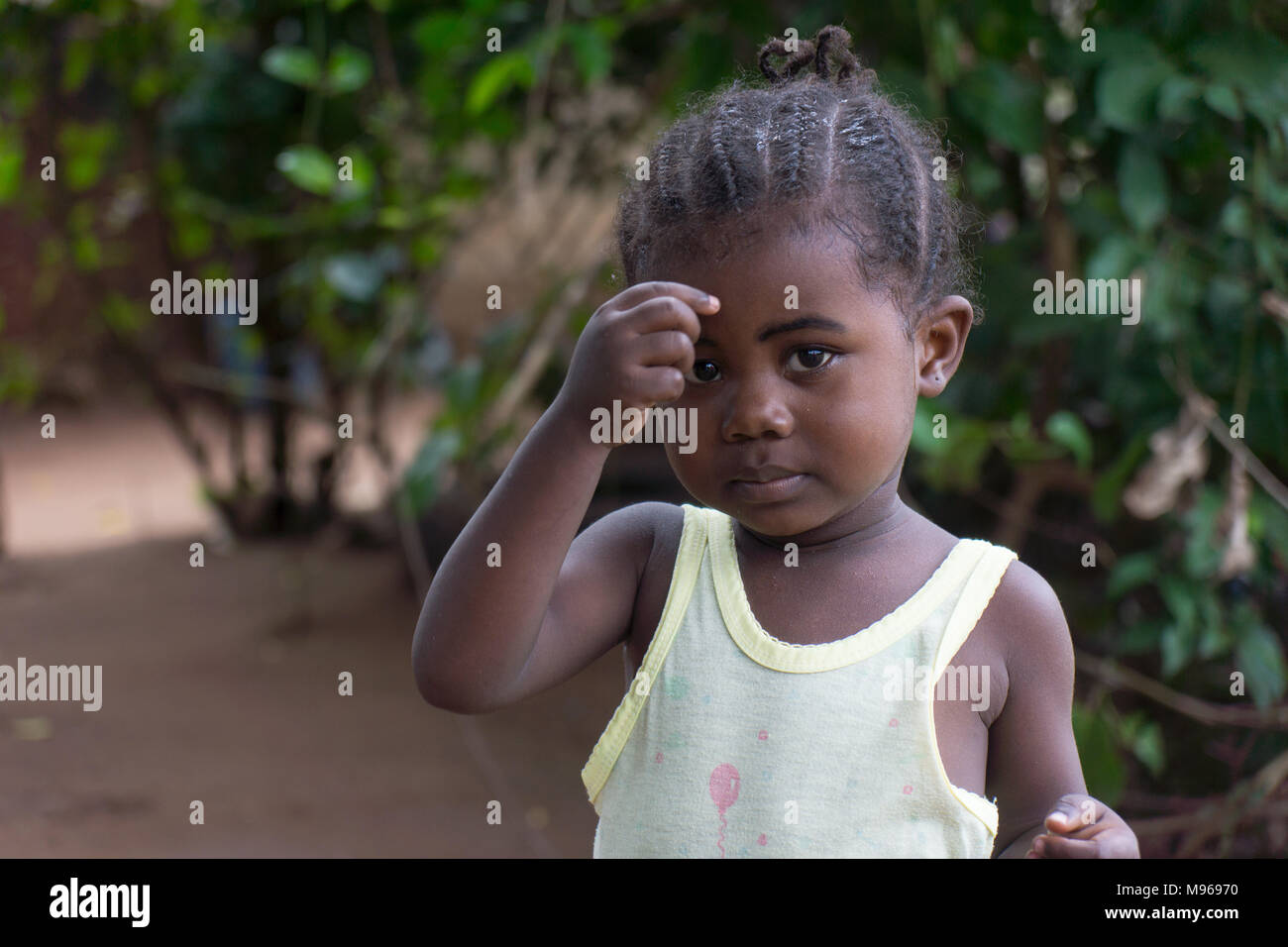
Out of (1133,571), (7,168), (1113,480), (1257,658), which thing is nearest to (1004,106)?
(1113,480)

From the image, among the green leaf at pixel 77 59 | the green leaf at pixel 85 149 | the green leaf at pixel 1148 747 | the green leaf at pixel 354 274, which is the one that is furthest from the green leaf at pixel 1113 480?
the green leaf at pixel 85 149

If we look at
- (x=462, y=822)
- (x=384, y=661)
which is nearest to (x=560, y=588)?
(x=462, y=822)

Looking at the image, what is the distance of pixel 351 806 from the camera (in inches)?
126

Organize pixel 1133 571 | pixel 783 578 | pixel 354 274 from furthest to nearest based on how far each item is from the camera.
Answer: pixel 354 274 < pixel 1133 571 < pixel 783 578

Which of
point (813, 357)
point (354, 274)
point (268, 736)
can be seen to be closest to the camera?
point (813, 357)

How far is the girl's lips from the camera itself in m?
1.12

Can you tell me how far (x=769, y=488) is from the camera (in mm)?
1120

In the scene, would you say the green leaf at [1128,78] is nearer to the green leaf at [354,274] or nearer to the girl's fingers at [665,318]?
the girl's fingers at [665,318]

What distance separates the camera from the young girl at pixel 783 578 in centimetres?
108

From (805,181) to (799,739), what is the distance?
1.56ft

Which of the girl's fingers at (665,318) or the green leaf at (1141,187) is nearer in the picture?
the girl's fingers at (665,318)

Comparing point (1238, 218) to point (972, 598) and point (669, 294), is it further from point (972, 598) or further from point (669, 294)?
point (669, 294)
